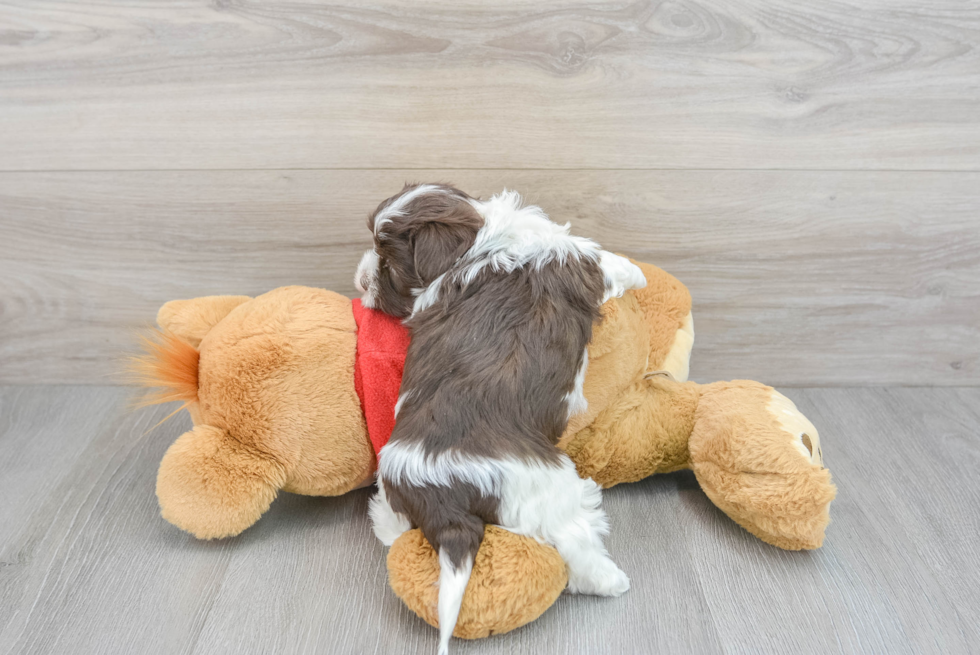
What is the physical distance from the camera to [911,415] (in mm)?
1216

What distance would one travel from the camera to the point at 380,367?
887mm

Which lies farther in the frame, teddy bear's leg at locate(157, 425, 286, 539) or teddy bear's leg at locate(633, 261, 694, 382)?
teddy bear's leg at locate(633, 261, 694, 382)

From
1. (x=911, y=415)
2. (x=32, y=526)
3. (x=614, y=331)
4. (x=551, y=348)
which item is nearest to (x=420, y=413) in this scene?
(x=551, y=348)

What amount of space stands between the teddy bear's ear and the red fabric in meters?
0.24

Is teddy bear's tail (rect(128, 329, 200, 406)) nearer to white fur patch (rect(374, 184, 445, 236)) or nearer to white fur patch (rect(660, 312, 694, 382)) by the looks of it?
white fur patch (rect(374, 184, 445, 236))

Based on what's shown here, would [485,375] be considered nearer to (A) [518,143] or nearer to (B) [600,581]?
(B) [600,581]

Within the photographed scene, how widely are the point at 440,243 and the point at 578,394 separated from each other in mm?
253

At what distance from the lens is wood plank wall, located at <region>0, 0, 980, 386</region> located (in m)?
1.02

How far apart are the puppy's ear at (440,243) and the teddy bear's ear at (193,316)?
0.38 metres

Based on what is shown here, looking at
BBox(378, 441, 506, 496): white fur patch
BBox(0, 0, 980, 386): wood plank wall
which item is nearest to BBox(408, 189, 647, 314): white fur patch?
BBox(378, 441, 506, 496): white fur patch

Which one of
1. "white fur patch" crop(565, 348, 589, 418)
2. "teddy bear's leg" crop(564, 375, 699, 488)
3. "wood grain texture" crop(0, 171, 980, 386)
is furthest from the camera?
"wood grain texture" crop(0, 171, 980, 386)

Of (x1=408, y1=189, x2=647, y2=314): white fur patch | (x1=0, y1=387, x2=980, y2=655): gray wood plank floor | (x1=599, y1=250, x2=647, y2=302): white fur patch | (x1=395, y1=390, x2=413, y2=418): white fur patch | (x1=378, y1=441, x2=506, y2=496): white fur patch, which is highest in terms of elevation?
(x1=408, y1=189, x2=647, y2=314): white fur patch

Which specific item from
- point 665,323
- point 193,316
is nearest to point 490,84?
point 665,323

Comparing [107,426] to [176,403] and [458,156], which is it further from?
[458,156]
